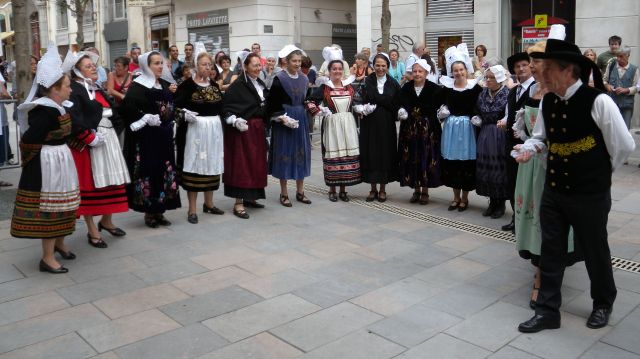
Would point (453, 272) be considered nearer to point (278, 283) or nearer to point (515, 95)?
point (278, 283)

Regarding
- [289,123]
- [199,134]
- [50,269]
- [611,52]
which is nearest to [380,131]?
[289,123]

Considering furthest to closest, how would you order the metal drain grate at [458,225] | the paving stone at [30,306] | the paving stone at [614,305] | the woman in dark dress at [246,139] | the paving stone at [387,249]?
the woman in dark dress at [246,139], the paving stone at [387,249], the metal drain grate at [458,225], the paving stone at [30,306], the paving stone at [614,305]

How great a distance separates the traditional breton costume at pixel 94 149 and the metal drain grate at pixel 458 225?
10.5ft

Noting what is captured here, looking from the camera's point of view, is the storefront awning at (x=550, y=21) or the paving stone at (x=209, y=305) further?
the storefront awning at (x=550, y=21)

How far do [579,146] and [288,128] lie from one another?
14.6ft

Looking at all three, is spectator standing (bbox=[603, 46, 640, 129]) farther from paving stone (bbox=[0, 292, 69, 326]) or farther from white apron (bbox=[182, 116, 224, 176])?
paving stone (bbox=[0, 292, 69, 326])

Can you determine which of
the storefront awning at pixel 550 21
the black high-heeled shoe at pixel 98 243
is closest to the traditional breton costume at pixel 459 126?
the black high-heeled shoe at pixel 98 243

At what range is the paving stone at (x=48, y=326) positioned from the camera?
170 inches

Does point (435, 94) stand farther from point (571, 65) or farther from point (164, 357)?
point (164, 357)

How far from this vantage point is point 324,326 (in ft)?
14.7

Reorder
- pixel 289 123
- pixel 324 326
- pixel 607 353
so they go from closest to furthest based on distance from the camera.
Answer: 1. pixel 607 353
2. pixel 324 326
3. pixel 289 123

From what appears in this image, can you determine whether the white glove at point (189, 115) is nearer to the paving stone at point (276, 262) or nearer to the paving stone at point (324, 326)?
the paving stone at point (276, 262)

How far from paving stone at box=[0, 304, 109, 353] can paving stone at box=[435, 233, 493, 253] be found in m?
3.37

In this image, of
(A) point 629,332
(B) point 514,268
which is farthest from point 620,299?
(B) point 514,268
